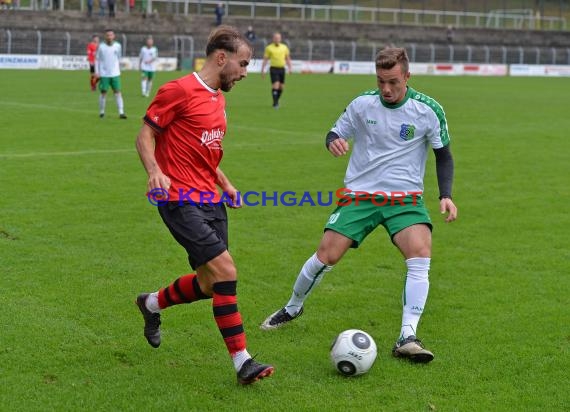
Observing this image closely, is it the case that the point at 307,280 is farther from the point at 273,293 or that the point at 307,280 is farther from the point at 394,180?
the point at 273,293

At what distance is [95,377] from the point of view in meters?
5.22

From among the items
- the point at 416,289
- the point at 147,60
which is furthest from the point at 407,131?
the point at 147,60

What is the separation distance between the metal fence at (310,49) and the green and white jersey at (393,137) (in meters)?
39.3

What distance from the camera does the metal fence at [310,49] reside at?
43.0 m

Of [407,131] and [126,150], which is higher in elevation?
[407,131]

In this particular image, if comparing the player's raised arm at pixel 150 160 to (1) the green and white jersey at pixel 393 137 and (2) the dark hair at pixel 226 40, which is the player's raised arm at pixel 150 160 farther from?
(1) the green and white jersey at pixel 393 137

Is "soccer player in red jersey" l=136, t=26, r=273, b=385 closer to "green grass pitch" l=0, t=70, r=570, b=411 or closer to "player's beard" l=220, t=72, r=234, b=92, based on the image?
"player's beard" l=220, t=72, r=234, b=92

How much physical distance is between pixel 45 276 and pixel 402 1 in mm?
55103

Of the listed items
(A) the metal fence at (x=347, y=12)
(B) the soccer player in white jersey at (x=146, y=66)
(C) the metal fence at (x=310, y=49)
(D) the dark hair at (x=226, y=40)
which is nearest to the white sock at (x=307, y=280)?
(D) the dark hair at (x=226, y=40)

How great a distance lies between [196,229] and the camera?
514 cm

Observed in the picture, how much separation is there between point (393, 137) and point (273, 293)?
74.2 inches

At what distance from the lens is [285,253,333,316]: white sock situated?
6.11 metres

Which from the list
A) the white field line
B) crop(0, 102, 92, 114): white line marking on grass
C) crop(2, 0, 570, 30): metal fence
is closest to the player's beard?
the white field line

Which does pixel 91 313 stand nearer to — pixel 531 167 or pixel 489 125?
pixel 531 167
